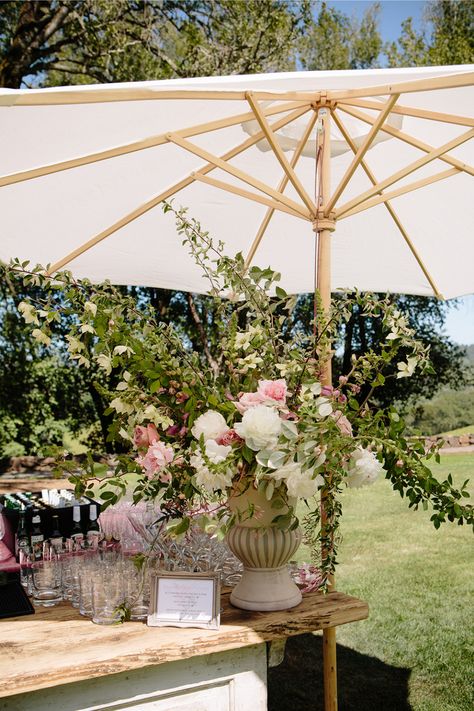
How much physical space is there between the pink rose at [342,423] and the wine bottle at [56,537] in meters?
0.97

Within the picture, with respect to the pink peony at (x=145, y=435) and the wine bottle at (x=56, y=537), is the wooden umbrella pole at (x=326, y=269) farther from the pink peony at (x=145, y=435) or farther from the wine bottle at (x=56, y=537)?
the wine bottle at (x=56, y=537)

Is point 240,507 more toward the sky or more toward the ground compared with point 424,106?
more toward the ground

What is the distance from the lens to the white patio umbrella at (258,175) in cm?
222

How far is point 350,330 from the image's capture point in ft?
47.2

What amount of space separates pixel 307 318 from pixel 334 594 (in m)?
12.0

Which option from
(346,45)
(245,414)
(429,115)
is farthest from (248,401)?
(346,45)

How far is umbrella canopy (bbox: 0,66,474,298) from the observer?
2.19 meters

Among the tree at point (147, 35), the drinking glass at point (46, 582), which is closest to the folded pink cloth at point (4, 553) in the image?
the drinking glass at point (46, 582)

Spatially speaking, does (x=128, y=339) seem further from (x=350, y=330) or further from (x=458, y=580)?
(x=350, y=330)

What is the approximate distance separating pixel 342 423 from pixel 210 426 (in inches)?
12.4

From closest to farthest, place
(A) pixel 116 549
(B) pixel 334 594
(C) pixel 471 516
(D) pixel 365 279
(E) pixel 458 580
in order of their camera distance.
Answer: (C) pixel 471 516
(B) pixel 334 594
(A) pixel 116 549
(D) pixel 365 279
(E) pixel 458 580

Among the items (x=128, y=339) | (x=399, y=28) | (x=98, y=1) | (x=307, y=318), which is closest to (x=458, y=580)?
(x=128, y=339)

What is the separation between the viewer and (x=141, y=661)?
1.58 m

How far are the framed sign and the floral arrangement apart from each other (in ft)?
0.55
